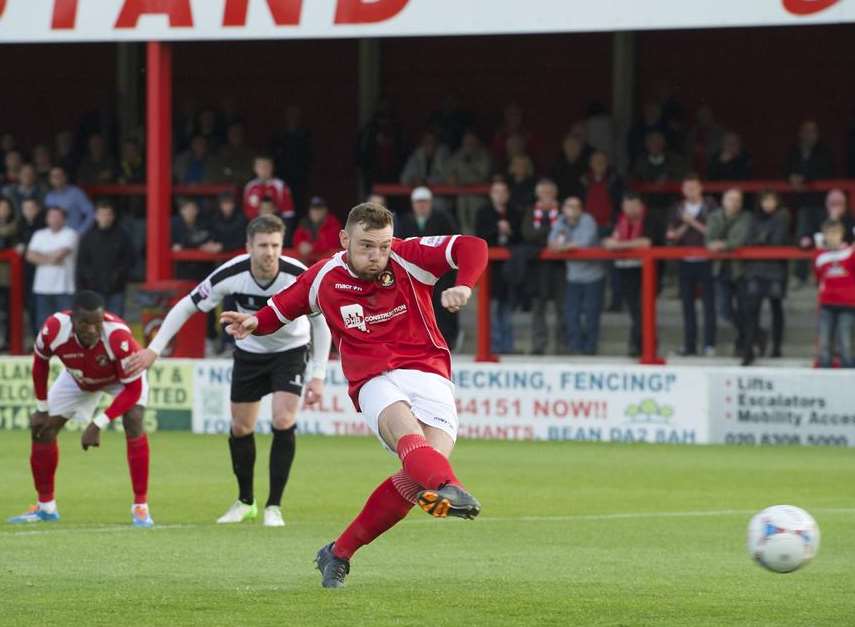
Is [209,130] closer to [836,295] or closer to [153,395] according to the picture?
[153,395]

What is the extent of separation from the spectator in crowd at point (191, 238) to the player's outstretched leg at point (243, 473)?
29.7ft

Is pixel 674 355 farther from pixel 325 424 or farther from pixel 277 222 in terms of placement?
pixel 277 222

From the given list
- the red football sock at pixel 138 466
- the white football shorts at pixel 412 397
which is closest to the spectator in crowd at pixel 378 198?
the red football sock at pixel 138 466

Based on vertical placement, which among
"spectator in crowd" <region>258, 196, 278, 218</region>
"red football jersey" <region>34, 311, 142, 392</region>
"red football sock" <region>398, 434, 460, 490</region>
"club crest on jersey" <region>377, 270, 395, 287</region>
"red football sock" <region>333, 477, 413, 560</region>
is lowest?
"red football sock" <region>333, 477, 413, 560</region>

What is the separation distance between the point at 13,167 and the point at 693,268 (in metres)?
9.48

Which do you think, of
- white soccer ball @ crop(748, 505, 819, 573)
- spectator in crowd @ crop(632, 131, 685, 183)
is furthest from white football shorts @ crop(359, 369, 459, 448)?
spectator in crowd @ crop(632, 131, 685, 183)

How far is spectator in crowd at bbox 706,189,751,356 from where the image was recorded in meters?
18.8

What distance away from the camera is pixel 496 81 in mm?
Answer: 26531

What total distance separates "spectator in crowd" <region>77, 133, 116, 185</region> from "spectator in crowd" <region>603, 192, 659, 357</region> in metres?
7.74

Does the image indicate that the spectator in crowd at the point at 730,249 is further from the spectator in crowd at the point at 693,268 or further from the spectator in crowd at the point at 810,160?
the spectator in crowd at the point at 810,160

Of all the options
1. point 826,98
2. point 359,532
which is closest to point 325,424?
point 826,98

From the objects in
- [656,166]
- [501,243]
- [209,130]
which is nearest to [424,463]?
[501,243]

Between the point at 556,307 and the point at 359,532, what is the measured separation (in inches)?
460

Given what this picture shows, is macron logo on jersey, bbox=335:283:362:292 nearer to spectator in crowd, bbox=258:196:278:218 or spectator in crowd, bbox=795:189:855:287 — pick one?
spectator in crowd, bbox=795:189:855:287
